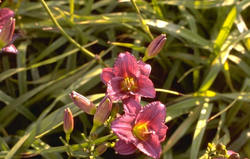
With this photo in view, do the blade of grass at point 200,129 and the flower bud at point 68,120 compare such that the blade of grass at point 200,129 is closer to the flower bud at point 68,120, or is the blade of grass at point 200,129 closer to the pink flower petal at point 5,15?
the flower bud at point 68,120

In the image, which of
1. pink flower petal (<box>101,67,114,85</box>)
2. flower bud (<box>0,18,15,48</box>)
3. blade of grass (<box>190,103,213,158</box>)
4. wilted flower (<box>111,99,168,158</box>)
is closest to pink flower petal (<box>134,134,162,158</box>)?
wilted flower (<box>111,99,168,158</box>)

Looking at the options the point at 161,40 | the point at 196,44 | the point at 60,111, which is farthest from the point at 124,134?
the point at 196,44

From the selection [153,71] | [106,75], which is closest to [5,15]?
[106,75]

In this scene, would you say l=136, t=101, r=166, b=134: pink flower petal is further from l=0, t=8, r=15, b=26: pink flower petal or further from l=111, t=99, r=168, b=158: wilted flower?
l=0, t=8, r=15, b=26: pink flower petal

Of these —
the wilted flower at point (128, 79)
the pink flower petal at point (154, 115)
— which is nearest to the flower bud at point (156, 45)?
the wilted flower at point (128, 79)

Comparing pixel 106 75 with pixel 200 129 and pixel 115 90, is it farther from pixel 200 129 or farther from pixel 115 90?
pixel 200 129
